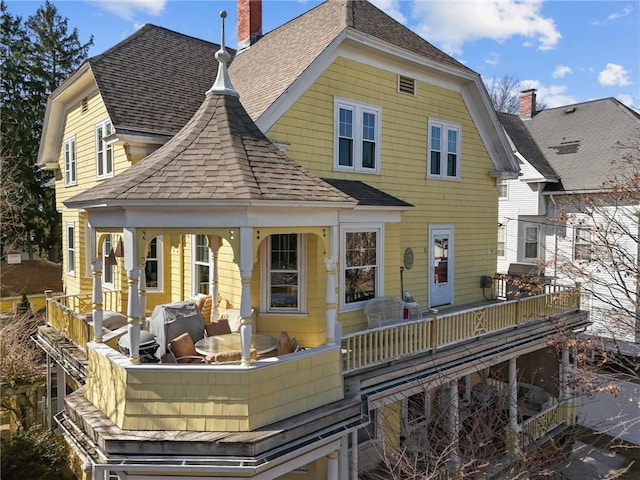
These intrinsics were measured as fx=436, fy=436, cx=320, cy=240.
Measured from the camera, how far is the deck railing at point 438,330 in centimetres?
824

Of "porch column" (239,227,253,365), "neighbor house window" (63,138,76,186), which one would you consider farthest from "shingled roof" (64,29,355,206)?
"neighbor house window" (63,138,76,186)

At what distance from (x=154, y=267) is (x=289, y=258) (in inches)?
169

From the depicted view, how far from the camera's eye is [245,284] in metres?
6.00

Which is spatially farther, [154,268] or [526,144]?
[526,144]

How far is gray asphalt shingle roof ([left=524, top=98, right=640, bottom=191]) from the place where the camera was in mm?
19766

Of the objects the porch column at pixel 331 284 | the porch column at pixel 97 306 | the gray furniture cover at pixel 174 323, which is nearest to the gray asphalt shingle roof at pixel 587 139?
the porch column at pixel 331 284

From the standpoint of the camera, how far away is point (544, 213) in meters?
20.9

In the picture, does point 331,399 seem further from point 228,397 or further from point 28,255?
point 28,255

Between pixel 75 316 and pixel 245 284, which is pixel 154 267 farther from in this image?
pixel 245 284

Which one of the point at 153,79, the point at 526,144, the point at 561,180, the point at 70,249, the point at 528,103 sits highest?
the point at 528,103

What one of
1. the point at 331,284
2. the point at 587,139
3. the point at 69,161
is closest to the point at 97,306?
the point at 331,284

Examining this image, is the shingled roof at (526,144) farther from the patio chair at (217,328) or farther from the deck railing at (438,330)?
the patio chair at (217,328)

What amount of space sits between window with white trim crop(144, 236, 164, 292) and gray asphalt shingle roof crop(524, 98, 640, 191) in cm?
1780

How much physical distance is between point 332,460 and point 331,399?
3.16 ft
